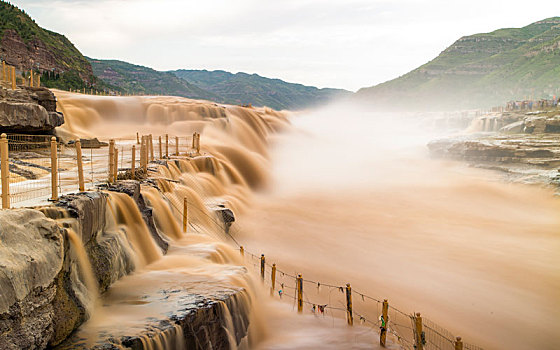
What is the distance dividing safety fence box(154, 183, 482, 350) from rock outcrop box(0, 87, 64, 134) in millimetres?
6439

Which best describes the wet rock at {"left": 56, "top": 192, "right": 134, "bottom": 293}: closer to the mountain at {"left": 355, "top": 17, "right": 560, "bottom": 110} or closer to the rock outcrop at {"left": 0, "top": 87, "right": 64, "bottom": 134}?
the rock outcrop at {"left": 0, "top": 87, "right": 64, "bottom": 134}

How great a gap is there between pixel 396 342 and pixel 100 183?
8168mm

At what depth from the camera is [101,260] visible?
25.0 feet

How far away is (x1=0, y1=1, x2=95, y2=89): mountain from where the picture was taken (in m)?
65.8

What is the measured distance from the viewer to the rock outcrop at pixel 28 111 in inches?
564

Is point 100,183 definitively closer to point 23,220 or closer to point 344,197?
point 23,220

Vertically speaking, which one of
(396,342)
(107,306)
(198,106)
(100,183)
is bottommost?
(396,342)

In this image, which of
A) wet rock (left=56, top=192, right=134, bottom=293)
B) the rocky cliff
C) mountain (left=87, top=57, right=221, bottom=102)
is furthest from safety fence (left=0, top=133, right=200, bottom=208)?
mountain (left=87, top=57, right=221, bottom=102)

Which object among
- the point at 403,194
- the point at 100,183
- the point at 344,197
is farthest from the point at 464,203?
the point at 100,183

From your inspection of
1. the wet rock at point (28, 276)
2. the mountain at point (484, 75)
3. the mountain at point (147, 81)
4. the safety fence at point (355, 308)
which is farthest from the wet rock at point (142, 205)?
the mountain at point (147, 81)

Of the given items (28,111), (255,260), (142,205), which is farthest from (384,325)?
(28,111)

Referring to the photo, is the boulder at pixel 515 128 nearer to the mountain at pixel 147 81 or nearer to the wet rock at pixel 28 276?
the wet rock at pixel 28 276

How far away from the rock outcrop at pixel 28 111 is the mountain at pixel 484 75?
107m

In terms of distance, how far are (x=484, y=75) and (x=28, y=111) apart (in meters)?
154
